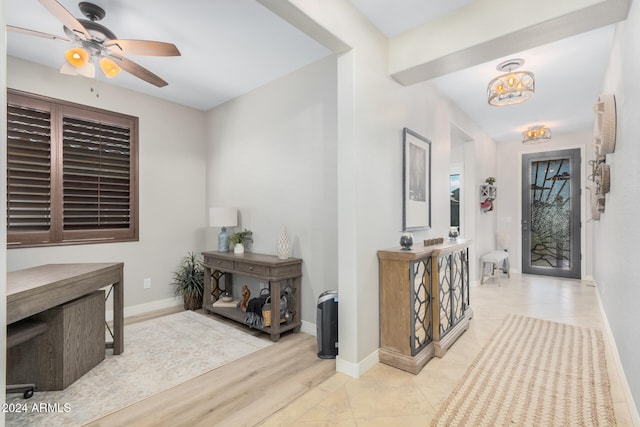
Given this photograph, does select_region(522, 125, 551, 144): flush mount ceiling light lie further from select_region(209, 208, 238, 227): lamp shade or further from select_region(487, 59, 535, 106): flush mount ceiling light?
select_region(209, 208, 238, 227): lamp shade

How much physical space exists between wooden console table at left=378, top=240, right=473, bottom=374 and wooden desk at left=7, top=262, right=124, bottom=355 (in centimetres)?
220

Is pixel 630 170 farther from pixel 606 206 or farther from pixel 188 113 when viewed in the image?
pixel 188 113

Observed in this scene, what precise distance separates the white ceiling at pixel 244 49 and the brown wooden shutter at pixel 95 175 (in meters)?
0.62

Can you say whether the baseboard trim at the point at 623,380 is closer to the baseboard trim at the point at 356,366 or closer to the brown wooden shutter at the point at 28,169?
the baseboard trim at the point at 356,366

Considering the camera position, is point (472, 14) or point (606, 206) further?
point (606, 206)

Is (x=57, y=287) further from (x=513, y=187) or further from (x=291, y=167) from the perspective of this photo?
(x=513, y=187)

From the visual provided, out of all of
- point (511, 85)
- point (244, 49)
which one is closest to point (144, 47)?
point (244, 49)

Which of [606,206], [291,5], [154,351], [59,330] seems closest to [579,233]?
[606,206]

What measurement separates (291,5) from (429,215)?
2430 mm

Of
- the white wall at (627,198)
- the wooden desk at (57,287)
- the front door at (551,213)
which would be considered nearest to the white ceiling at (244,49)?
the white wall at (627,198)

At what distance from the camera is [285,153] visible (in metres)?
3.43

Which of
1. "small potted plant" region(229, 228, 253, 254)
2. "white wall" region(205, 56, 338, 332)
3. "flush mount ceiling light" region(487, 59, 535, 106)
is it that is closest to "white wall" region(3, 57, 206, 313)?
"white wall" region(205, 56, 338, 332)

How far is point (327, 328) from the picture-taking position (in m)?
2.57

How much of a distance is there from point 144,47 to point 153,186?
82.3 inches
